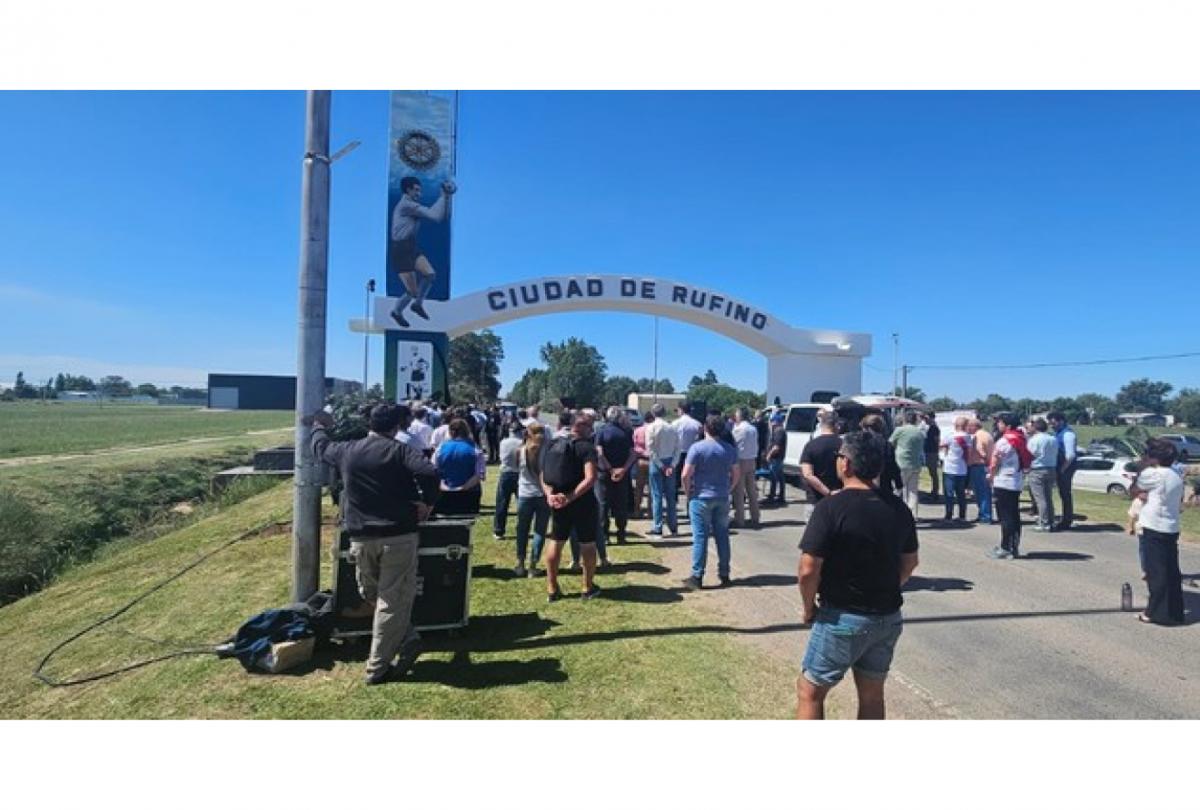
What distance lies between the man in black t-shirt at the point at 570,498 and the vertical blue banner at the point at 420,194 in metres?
14.4

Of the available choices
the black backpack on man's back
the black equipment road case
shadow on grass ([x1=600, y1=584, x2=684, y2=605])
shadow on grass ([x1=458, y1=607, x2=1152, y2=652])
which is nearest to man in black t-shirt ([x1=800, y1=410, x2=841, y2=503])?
shadow on grass ([x1=458, y1=607, x2=1152, y2=652])

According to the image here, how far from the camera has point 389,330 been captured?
1853 centimetres

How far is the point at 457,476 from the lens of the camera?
649 centimetres

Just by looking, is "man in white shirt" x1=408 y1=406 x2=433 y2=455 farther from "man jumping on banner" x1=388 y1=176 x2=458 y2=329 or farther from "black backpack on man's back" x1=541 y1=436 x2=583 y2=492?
"man jumping on banner" x1=388 y1=176 x2=458 y2=329

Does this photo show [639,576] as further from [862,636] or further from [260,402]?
[260,402]

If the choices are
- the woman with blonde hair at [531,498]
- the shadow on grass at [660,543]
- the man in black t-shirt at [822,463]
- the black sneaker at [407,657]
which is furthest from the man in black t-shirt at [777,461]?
the black sneaker at [407,657]

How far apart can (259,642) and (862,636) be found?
4096 millimetres

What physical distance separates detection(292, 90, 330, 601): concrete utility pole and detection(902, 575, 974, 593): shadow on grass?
5770mm

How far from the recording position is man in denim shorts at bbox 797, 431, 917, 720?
2.92 m

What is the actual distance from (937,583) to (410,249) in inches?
674

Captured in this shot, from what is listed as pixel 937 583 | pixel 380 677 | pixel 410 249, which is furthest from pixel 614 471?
pixel 410 249

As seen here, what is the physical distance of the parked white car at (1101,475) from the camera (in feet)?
54.9

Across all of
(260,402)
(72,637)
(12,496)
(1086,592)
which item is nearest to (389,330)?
(12,496)

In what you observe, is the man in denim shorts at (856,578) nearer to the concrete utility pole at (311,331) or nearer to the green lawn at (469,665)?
the green lawn at (469,665)
